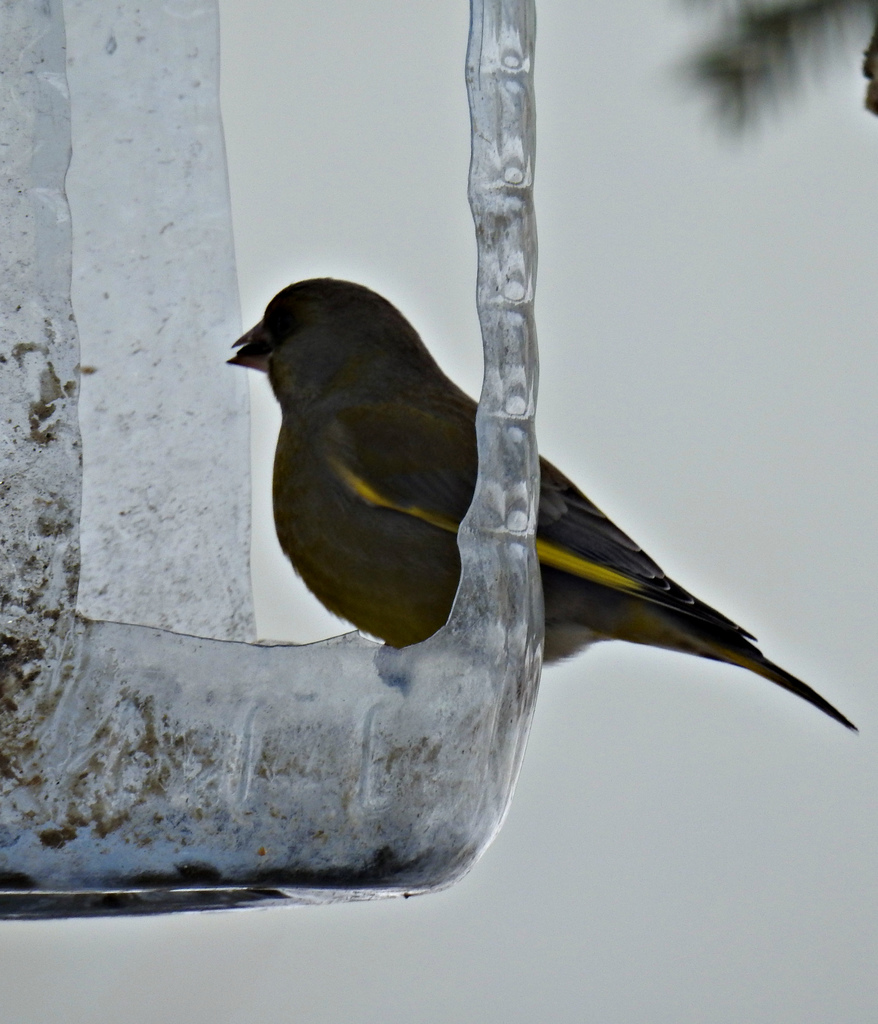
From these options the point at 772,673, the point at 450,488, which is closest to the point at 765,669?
the point at 772,673

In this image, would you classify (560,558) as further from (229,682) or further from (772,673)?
(229,682)

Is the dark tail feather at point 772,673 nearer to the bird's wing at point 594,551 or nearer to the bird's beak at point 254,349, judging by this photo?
the bird's wing at point 594,551

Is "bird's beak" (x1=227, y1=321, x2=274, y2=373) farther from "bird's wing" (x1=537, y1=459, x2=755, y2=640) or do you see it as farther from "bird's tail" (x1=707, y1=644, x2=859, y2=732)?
"bird's tail" (x1=707, y1=644, x2=859, y2=732)

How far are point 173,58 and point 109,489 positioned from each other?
0.76 feet

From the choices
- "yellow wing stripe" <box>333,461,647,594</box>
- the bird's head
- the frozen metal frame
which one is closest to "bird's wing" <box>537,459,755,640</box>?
"yellow wing stripe" <box>333,461,647,594</box>

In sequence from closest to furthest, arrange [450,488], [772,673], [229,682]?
[229,682] → [450,488] → [772,673]

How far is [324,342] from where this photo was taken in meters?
0.90

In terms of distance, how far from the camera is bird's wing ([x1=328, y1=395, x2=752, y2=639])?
78 cm

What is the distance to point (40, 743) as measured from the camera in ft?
1.34

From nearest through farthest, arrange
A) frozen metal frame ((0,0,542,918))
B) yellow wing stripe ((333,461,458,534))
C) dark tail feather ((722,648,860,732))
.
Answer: frozen metal frame ((0,0,542,918)) → yellow wing stripe ((333,461,458,534)) → dark tail feather ((722,648,860,732))

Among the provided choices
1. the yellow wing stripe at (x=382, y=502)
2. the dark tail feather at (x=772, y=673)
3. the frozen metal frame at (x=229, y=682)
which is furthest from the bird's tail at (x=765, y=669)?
the frozen metal frame at (x=229, y=682)

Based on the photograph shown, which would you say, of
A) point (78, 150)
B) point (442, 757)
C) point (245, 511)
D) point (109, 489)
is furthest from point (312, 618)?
point (442, 757)

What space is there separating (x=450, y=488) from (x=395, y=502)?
35 mm

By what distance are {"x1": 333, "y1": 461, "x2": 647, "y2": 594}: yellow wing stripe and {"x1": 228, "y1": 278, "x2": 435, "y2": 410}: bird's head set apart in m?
0.08
